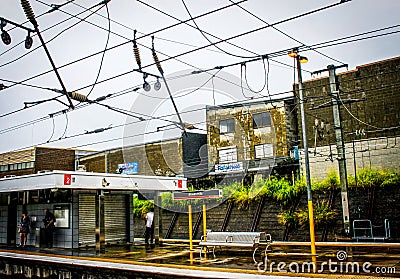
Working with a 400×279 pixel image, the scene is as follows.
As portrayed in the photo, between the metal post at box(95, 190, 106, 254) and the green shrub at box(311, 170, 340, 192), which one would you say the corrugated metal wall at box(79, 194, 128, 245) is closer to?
the metal post at box(95, 190, 106, 254)

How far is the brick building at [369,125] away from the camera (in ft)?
78.5

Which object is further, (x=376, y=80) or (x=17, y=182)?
(x=376, y=80)

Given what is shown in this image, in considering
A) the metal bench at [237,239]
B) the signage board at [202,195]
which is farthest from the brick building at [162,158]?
the metal bench at [237,239]

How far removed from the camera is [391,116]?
24531mm

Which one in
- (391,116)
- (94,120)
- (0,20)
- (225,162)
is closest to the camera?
(0,20)

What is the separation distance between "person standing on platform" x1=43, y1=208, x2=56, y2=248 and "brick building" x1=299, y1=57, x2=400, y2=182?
14.4 m

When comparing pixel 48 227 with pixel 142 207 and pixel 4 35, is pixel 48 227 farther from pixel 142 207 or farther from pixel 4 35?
pixel 4 35

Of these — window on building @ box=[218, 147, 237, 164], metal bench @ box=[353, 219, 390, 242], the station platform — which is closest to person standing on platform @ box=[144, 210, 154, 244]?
the station platform

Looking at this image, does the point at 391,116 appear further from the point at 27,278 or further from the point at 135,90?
the point at 27,278

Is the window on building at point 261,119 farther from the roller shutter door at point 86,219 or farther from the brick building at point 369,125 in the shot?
the roller shutter door at point 86,219

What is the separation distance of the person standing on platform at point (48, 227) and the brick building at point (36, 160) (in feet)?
79.5

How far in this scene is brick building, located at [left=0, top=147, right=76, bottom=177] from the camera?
A: 1699 inches

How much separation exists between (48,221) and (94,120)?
11.1 m

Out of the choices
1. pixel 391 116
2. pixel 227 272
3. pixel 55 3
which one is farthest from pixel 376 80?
pixel 55 3
